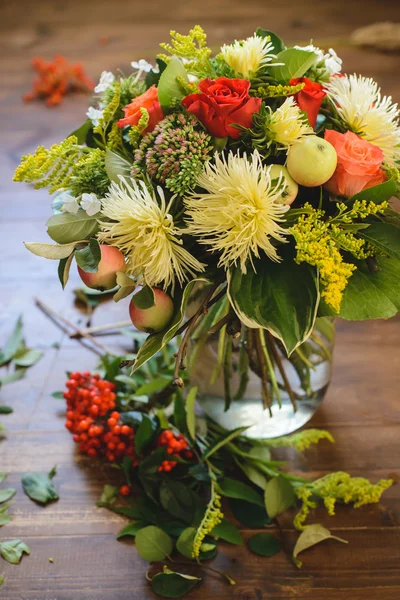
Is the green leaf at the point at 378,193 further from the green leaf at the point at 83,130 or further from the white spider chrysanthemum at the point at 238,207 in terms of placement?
the green leaf at the point at 83,130

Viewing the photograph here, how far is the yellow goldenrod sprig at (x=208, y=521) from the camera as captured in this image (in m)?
0.70

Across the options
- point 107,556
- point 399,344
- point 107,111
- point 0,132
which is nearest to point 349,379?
point 399,344

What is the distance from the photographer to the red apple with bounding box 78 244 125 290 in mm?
568

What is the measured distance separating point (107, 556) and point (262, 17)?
231cm

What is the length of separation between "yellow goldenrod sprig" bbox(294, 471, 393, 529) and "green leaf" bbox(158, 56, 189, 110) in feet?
1.62

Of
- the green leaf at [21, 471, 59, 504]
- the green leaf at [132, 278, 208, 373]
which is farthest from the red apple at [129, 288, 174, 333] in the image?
the green leaf at [21, 471, 59, 504]

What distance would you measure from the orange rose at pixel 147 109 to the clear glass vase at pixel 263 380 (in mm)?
278

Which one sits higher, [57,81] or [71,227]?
[71,227]

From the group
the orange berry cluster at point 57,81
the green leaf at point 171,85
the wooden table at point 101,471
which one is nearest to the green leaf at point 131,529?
the wooden table at point 101,471

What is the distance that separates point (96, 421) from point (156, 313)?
341 mm

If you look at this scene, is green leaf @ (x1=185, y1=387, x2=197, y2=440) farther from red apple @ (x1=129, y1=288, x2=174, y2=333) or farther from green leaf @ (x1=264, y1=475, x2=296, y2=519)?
red apple @ (x1=129, y1=288, x2=174, y2=333)

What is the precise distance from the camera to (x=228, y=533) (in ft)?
2.47

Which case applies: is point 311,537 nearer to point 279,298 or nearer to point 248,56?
point 279,298

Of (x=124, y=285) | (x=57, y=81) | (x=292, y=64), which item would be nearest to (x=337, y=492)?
(x=124, y=285)
